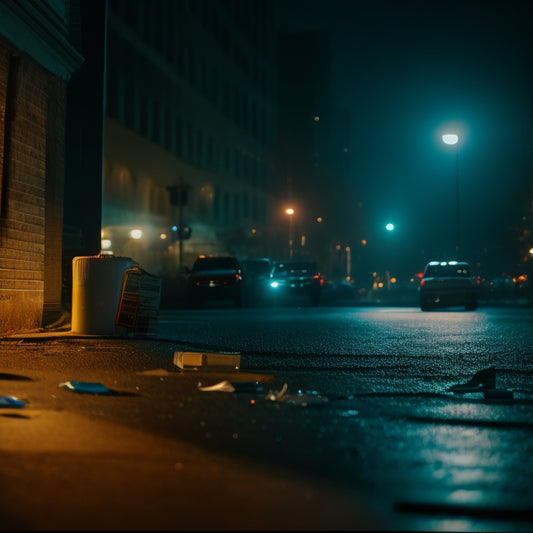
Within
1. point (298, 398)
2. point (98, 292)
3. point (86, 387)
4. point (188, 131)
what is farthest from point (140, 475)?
point (188, 131)

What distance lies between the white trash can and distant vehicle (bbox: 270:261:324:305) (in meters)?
20.6

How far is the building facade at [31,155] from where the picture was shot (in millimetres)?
15273

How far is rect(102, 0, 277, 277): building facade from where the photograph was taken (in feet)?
166

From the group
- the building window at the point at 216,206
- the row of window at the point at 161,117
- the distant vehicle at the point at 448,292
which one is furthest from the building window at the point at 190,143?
the distant vehicle at the point at 448,292

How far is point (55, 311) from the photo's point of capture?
18.6 meters

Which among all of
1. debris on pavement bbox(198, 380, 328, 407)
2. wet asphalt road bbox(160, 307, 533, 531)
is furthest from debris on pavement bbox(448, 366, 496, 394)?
debris on pavement bbox(198, 380, 328, 407)

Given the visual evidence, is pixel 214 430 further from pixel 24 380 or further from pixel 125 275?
pixel 125 275

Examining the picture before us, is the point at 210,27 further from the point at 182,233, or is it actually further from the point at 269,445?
the point at 269,445

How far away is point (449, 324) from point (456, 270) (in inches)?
467


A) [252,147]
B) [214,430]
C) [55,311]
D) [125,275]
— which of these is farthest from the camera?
[252,147]

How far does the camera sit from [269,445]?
6090 mm

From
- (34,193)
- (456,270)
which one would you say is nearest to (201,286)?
(456,270)

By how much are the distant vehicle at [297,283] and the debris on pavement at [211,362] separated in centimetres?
2508

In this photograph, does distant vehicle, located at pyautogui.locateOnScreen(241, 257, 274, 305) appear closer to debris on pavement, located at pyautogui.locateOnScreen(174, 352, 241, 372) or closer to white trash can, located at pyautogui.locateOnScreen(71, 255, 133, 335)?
white trash can, located at pyautogui.locateOnScreen(71, 255, 133, 335)
